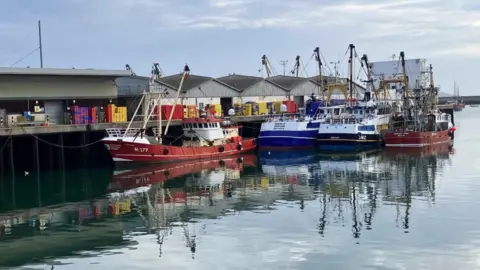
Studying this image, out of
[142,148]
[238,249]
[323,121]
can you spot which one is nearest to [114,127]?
[142,148]

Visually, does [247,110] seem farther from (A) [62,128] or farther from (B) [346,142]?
(A) [62,128]

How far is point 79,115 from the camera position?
38.4m

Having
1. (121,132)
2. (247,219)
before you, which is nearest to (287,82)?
(121,132)

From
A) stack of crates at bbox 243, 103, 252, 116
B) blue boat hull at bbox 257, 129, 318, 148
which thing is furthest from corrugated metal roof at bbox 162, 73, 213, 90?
blue boat hull at bbox 257, 129, 318, 148

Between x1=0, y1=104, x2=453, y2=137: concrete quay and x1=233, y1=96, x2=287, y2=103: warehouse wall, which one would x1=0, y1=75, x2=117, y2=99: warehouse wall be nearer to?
x1=0, y1=104, x2=453, y2=137: concrete quay

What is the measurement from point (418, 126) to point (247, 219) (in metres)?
32.1

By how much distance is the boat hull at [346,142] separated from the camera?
1810 inches

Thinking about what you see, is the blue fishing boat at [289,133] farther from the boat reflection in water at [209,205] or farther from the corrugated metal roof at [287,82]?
the corrugated metal roof at [287,82]

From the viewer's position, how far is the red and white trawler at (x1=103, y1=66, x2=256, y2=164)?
3556 cm

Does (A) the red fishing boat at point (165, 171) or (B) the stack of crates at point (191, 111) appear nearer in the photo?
(A) the red fishing boat at point (165, 171)

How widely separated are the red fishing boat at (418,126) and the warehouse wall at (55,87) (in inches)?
821

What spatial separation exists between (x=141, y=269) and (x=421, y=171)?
2191 cm

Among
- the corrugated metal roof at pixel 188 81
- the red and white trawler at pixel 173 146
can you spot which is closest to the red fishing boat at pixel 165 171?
the red and white trawler at pixel 173 146

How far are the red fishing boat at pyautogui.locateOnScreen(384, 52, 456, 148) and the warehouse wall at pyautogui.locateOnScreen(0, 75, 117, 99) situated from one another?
68.5ft
